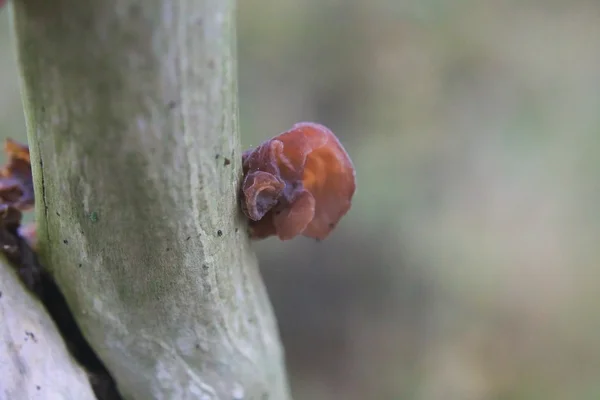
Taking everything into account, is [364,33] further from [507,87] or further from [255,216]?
[255,216]

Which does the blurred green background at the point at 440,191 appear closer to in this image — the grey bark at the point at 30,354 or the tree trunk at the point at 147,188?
the tree trunk at the point at 147,188

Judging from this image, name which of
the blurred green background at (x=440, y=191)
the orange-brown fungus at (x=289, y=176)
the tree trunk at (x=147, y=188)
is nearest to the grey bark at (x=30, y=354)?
the tree trunk at (x=147, y=188)

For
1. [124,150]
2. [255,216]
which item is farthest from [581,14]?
[124,150]

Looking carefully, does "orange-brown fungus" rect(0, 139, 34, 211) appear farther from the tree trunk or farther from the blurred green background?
the blurred green background

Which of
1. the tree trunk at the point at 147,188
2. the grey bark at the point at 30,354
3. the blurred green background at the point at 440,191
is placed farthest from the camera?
the blurred green background at the point at 440,191

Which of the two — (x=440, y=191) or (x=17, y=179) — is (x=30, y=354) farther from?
(x=440, y=191)

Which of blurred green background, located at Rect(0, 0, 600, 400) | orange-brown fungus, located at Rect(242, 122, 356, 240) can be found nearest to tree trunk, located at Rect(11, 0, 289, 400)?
orange-brown fungus, located at Rect(242, 122, 356, 240)
